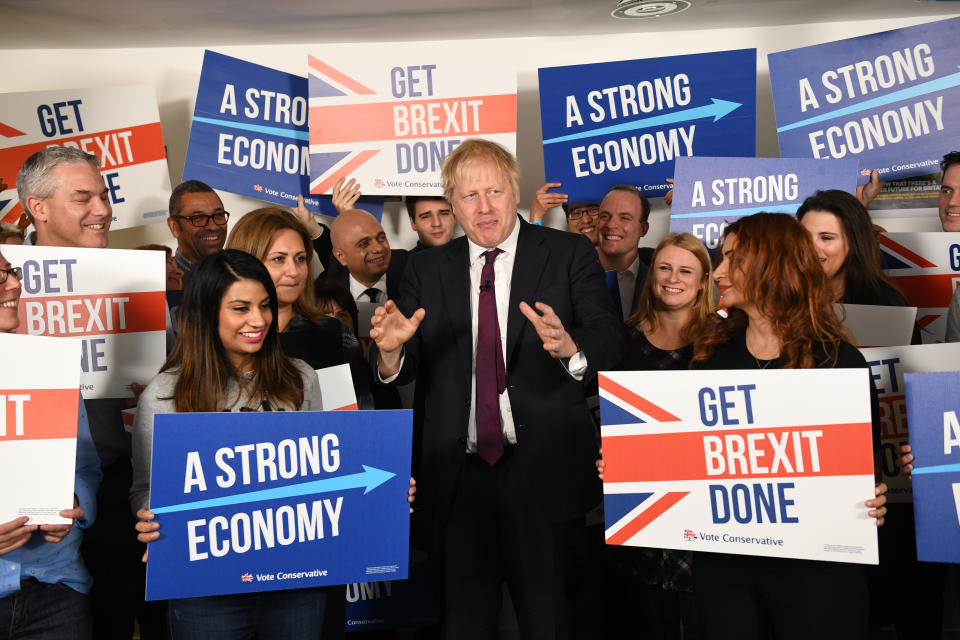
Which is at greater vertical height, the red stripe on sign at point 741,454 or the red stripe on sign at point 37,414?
the red stripe on sign at point 37,414

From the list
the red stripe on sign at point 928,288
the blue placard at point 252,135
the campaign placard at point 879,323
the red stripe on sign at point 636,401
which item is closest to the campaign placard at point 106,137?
the blue placard at point 252,135

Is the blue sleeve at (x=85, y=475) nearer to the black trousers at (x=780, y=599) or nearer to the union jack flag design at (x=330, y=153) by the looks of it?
the black trousers at (x=780, y=599)

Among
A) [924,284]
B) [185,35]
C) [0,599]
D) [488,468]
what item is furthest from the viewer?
[185,35]

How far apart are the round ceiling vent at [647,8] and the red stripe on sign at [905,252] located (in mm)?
1545

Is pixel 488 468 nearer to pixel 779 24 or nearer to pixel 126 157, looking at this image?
pixel 126 157

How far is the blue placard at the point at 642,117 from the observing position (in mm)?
Result: 4074

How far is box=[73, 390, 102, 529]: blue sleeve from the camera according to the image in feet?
7.22

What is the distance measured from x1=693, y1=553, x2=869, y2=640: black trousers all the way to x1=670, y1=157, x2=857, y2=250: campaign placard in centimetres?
164

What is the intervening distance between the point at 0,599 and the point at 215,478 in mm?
542

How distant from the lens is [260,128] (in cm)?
427

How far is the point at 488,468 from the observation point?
8.28 ft

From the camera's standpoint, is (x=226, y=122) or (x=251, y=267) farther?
(x=226, y=122)

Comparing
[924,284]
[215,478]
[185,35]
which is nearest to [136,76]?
[185,35]

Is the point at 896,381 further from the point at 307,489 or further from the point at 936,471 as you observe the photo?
the point at 307,489
